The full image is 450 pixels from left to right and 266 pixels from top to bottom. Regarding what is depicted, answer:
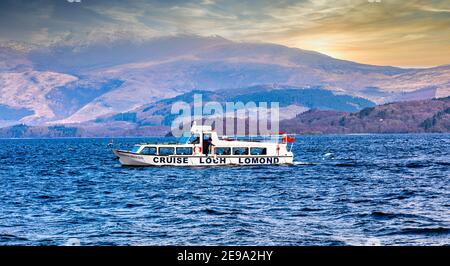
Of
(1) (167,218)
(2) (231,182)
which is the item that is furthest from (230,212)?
(2) (231,182)

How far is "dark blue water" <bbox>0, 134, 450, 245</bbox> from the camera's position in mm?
31469

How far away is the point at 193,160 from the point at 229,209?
49.1 metres

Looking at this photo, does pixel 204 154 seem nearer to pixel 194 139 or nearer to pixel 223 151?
pixel 194 139

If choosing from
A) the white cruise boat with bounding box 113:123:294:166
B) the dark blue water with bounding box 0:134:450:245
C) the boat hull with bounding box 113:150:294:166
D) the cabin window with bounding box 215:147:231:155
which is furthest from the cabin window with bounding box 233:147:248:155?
the dark blue water with bounding box 0:134:450:245

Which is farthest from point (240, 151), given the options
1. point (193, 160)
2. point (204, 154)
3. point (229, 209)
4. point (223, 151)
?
point (229, 209)

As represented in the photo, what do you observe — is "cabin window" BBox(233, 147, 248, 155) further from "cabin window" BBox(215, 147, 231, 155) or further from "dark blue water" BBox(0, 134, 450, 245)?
"dark blue water" BBox(0, 134, 450, 245)

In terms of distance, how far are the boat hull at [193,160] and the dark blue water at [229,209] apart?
1119cm

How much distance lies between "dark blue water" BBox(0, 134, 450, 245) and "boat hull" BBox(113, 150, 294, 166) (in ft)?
36.7

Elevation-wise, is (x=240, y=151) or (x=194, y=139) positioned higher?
(x=194, y=139)

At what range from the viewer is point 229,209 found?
44469mm

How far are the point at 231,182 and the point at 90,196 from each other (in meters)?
18.1
